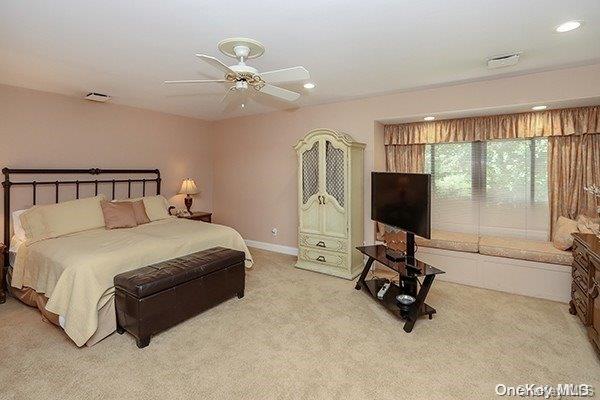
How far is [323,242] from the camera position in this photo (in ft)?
13.5

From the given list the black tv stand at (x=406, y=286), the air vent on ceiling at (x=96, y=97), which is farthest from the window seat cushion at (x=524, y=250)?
the air vent on ceiling at (x=96, y=97)

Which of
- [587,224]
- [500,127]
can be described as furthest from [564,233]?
[500,127]

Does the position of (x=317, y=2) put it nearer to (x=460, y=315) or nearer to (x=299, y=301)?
(x=299, y=301)

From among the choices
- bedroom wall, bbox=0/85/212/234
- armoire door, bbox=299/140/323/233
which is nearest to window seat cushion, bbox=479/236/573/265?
armoire door, bbox=299/140/323/233

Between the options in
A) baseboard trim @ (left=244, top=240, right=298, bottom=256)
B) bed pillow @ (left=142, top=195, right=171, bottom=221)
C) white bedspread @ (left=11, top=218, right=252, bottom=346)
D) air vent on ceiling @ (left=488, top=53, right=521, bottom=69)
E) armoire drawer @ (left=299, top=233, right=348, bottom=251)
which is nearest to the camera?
white bedspread @ (left=11, top=218, right=252, bottom=346)

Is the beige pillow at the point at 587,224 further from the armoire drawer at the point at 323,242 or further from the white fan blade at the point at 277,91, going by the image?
the white fan blade at the point at 277,91

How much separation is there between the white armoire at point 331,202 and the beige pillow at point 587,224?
231 cm

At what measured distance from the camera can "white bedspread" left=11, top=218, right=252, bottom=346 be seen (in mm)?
2381

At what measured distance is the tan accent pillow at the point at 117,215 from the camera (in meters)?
3.70

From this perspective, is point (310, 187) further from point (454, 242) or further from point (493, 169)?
point (493, 169)

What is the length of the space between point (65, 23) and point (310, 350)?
294 centimetres

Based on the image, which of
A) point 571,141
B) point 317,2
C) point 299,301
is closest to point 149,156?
point 299,301

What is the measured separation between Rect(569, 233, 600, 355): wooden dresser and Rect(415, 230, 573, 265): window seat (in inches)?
10.5

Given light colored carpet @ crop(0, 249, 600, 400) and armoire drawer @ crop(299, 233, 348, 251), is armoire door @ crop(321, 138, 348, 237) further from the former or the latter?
light colored carpet @ crop(0, 249, 600, 400)
